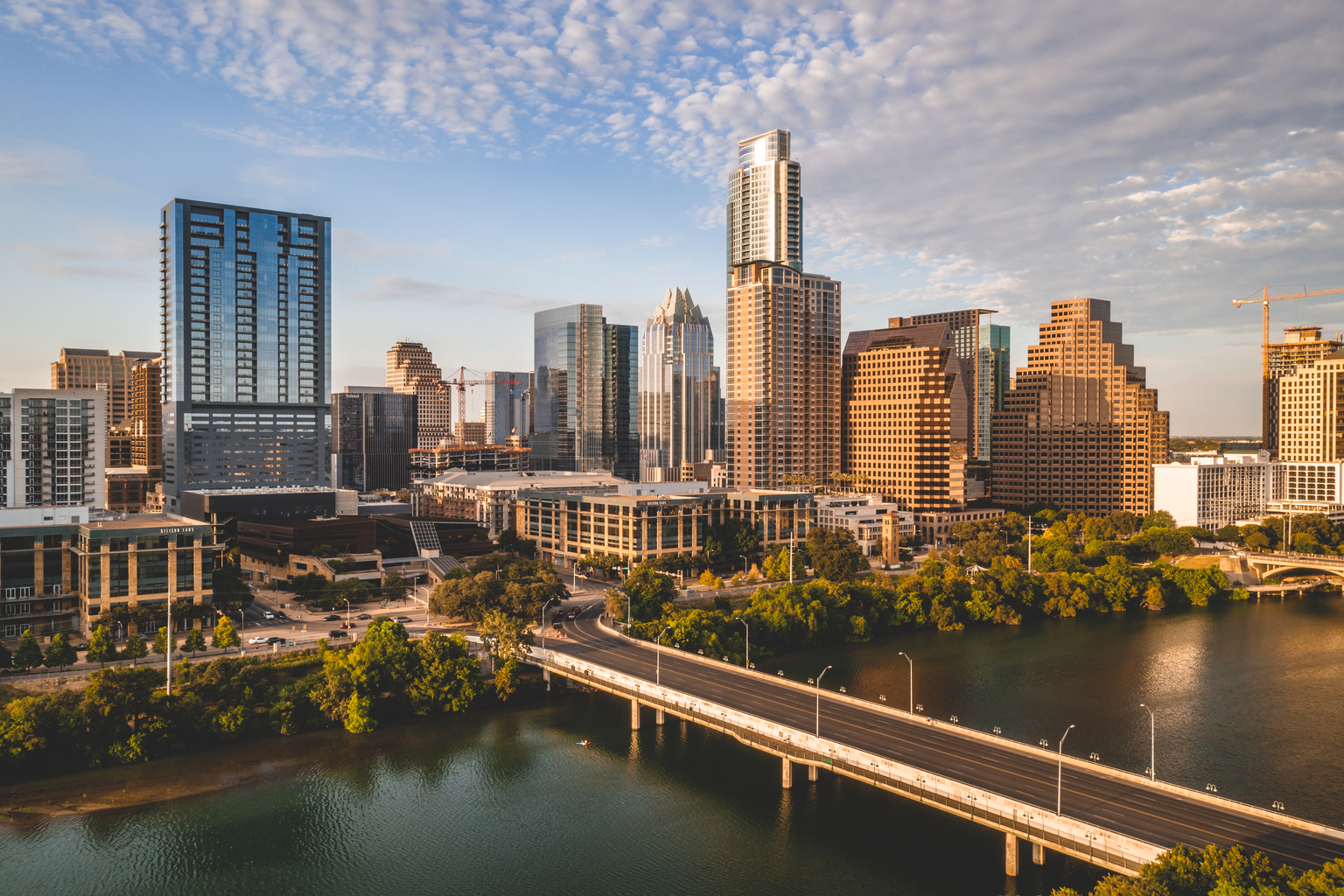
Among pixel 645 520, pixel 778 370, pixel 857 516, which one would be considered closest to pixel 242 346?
pixel 645 520

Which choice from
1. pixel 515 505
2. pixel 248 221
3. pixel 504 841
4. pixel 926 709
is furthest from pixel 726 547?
pixel 248 221

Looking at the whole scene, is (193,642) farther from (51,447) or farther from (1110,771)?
(51,447)

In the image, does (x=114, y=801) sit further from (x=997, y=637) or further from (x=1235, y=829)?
(x=997, y=637)

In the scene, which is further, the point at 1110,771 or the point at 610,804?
the point at 610,804

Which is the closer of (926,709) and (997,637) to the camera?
(926,709)

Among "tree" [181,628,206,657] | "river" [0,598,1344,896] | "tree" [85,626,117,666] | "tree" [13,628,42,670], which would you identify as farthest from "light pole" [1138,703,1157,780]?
"tree" [13,628,42,670]

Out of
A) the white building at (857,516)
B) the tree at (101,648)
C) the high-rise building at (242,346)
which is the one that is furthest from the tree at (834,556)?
the high-rise building at (242,346)

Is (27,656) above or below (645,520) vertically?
below
